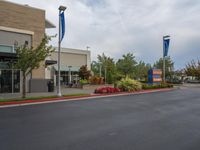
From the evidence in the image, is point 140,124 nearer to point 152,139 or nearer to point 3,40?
point 152,139

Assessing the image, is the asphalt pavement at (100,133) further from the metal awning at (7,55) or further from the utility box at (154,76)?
the utility box at (154,76)

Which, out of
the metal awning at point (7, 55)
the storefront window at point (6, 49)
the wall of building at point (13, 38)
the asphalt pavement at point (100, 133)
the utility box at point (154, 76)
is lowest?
the asphalt pavement at point (100, 133)

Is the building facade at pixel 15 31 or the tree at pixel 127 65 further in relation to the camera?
the tree at pixel 127 65

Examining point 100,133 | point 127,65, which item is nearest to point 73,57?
point 127,65

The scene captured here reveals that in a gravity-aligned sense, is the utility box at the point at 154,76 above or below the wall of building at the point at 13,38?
below

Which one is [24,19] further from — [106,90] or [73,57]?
[73,57]

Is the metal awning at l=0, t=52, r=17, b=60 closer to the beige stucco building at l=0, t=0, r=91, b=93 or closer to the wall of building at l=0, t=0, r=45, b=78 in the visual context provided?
the beige stucco building at l=0, t=0, r=91, b=93

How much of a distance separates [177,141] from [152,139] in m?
0.73

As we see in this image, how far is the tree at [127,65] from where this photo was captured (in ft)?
165

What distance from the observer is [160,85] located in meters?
30.8

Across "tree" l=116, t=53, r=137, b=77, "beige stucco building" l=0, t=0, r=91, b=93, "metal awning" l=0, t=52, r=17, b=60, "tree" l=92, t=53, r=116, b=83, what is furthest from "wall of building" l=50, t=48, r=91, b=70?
"metal awning" l=0, t=52, r=17, b=60

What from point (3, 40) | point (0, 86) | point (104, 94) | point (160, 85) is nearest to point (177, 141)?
point (104, 94)

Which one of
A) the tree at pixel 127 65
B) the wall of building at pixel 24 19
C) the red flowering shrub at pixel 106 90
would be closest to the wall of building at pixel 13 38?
the wall of building at pixel 24 19

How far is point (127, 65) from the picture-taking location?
50250mm
